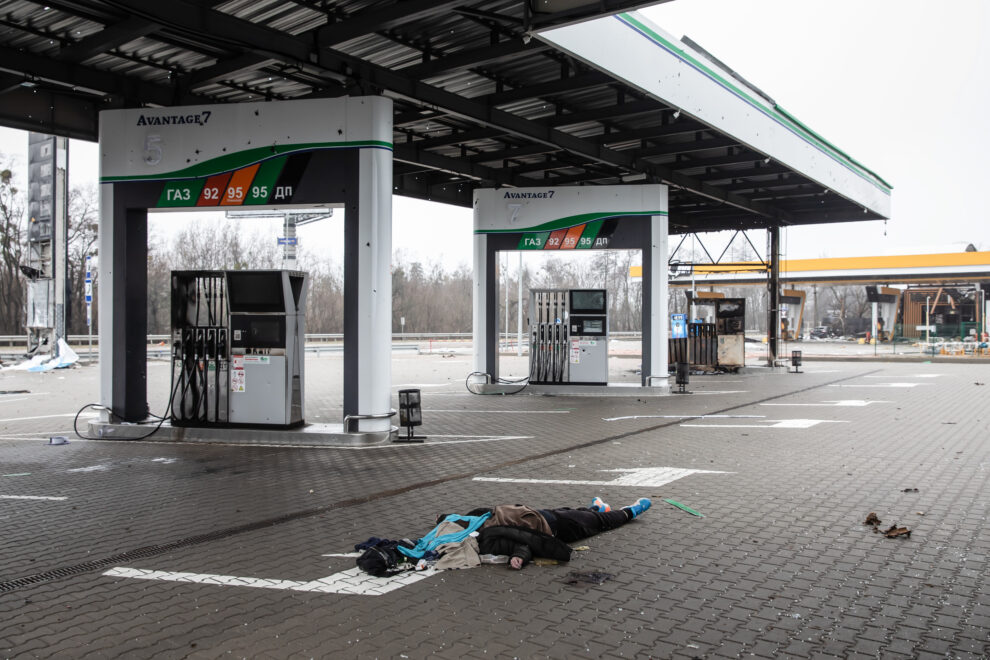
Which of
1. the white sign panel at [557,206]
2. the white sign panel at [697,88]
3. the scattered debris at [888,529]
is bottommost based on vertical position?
the scattered debris at [888,529]

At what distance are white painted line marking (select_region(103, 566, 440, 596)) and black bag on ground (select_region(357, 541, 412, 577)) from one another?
0.15ft

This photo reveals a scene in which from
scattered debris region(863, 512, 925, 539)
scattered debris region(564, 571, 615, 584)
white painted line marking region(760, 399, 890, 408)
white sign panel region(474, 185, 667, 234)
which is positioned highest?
white sign panel region(474, 185, 667, 234)

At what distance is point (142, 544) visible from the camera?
602cm

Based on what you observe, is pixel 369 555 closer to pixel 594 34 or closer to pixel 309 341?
pixel 594 34

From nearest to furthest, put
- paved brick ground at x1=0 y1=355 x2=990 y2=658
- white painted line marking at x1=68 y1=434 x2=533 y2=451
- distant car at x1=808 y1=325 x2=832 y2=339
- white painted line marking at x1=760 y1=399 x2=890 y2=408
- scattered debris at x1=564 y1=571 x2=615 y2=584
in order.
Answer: paved brick ground at x1=0 y1=355 x2=990 y2=658
scattered debris at x1=564 y1=571 x2=615 y2=584
white painted line marking at x1=68 y1=434 x2=533 y2=451
white painted line marking at x1=760 y1=399 x2=890 y2=408
distant car at x1=808 y1=325 x2=832 y2=339

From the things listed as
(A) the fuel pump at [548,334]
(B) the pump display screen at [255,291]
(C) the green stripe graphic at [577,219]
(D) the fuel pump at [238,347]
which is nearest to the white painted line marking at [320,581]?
(D) the fuel pump at [238,347]

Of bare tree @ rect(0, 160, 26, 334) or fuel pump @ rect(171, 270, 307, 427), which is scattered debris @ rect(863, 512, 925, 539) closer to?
fuel pump @ rect(171, 270, 307, 427)

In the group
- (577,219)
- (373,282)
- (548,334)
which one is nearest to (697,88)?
(577,219)

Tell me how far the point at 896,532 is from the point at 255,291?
28.4ft

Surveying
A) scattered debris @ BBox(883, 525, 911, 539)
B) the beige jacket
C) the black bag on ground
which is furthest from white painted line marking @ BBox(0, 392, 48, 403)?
scattered debris @ BBox(883, 525, 911, 539)

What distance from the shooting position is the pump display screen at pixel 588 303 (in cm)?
1877

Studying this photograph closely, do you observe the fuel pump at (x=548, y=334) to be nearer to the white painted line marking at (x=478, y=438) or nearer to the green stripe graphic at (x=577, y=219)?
the green stripe graphic at (x=577, y=219)

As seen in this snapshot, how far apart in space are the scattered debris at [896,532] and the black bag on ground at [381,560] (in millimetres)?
3693

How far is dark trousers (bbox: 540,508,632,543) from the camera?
601cm
